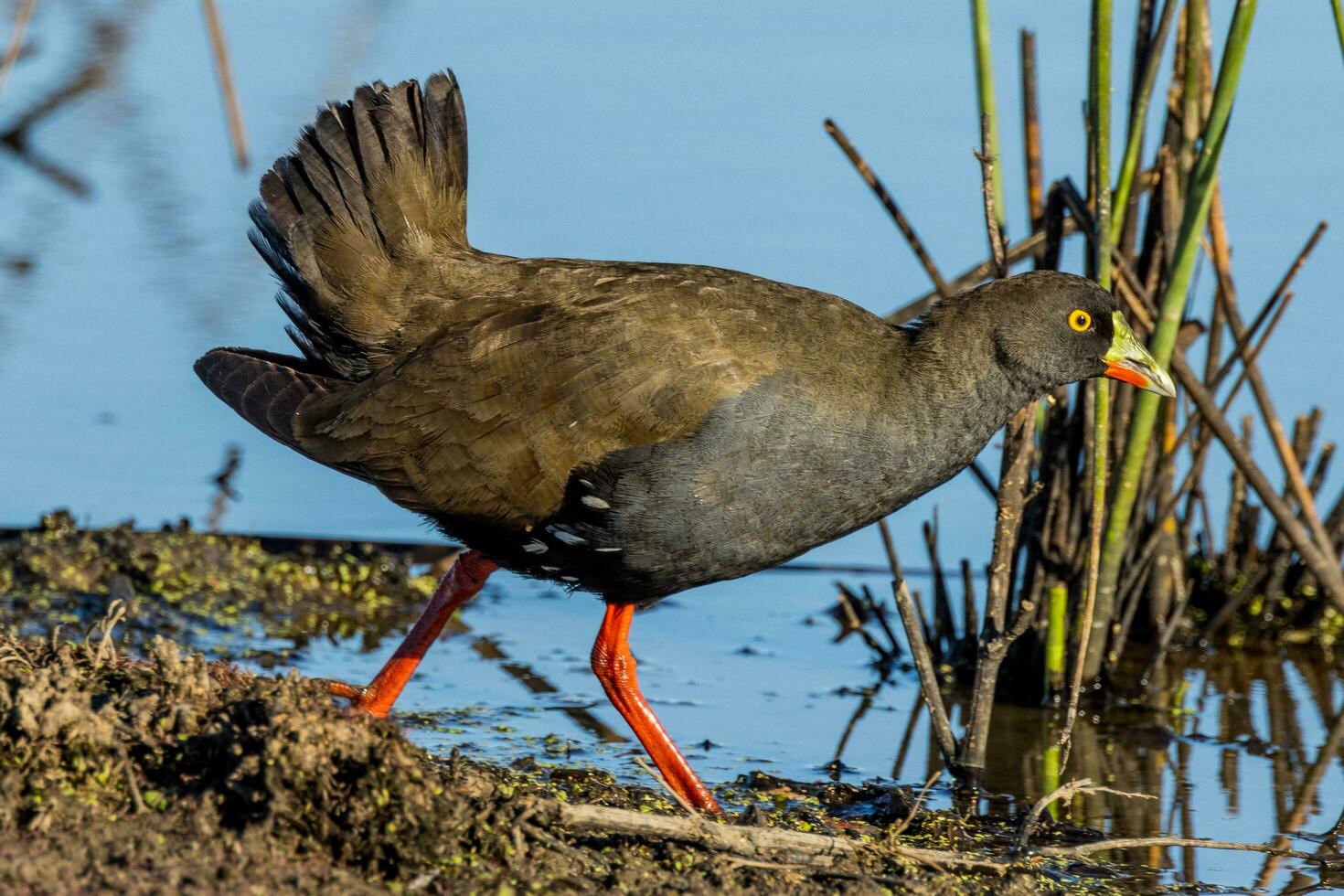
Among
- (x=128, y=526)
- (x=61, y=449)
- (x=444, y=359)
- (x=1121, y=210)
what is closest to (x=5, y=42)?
(x=61, y=449)

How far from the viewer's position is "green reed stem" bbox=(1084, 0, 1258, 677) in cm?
542

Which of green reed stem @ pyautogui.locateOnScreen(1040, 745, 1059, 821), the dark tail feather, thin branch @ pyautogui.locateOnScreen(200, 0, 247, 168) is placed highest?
thin branch @ pyautogui.locateOnScreen(200, 0, 247, 168)

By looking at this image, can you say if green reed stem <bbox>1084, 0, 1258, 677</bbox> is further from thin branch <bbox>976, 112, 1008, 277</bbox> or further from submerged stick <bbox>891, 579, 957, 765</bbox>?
submerged stick <bbox>891, 579, 957, 765</bbox>

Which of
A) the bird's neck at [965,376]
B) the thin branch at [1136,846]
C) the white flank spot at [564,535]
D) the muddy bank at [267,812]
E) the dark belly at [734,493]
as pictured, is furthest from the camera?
the bird's neck at [965,376]

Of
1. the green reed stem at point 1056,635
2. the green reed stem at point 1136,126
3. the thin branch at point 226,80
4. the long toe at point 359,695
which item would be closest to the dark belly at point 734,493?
the long toe at point 359,695

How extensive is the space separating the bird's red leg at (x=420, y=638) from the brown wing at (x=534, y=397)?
2.06ft

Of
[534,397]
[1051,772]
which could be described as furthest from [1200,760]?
[534,397]

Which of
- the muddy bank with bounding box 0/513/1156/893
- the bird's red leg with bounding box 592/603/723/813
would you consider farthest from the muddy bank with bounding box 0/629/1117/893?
the bird's red leg with bounding box 592/603/723/813

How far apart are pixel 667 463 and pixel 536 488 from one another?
1.31ft

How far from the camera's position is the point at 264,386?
16.9ft

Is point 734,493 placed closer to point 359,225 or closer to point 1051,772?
point 359,225

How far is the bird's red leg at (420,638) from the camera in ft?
17.7

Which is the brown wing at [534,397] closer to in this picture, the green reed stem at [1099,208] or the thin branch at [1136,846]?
the green reed stem at [1099,208]

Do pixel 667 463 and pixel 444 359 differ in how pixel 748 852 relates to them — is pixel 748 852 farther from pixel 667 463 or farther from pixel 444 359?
pixel 444 359
